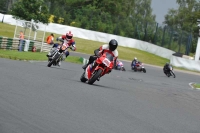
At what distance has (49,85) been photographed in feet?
42.2

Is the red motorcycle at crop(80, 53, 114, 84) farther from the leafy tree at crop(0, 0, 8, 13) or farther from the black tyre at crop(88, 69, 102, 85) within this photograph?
the leafy tree at crop(0, 0, 8, 13)

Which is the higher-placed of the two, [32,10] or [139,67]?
[32,10]

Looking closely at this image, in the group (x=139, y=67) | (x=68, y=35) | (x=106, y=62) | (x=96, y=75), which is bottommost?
(x=96, y=75)

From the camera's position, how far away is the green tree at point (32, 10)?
47875 mm

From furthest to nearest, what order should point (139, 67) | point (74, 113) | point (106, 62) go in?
point (139, 67), point (106, 62), point (74, 113)

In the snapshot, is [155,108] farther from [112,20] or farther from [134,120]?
[112,20]

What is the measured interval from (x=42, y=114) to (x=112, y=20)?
6037 cm

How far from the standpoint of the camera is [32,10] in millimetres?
48469

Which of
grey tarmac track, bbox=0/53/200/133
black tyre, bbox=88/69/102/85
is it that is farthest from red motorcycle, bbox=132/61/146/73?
grey tarmac track, bbox=0/53/200/133

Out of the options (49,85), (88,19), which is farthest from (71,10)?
(49,85)

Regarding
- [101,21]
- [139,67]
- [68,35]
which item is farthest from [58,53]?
[101,21]

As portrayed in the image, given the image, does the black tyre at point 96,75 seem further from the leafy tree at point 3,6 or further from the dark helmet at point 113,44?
the leafy tree at point 3,6

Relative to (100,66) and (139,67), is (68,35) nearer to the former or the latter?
(100,66)

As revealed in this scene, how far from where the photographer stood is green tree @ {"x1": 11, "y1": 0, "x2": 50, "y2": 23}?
47875 mm
